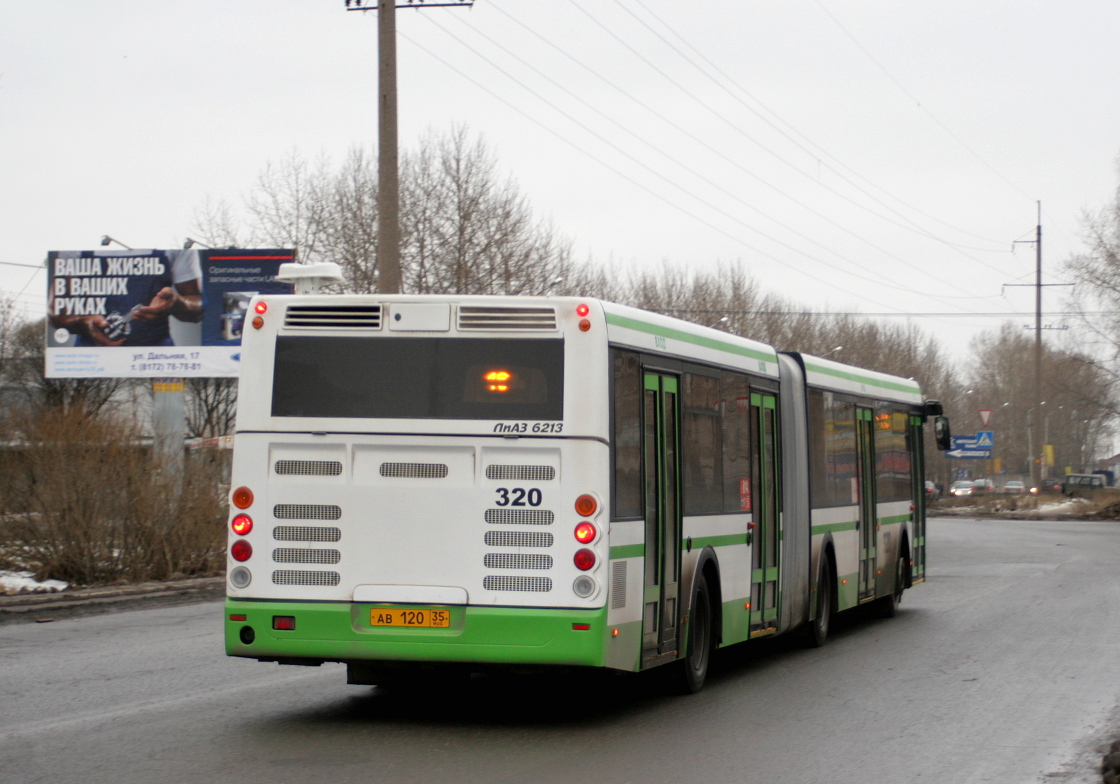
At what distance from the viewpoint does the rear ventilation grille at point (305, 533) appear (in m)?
8.78

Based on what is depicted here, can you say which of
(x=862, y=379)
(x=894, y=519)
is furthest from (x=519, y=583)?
(x=894, y=519)

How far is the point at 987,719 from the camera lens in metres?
9.47

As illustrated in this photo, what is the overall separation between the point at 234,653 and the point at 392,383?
1.92 metres

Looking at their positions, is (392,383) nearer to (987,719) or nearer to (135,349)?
(987,719)

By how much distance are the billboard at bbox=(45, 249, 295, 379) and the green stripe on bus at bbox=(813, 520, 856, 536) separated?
74.0 feet

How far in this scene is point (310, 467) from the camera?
8.89 meters

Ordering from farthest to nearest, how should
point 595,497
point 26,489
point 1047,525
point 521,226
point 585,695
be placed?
1. point 1047,525
2. point 521,226
3. point 26,489
4. point 585,695
5. point 595,497

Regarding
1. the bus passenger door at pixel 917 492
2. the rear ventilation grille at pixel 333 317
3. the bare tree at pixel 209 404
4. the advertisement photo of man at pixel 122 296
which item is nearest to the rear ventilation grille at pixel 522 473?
the rear ventilation grille at pixel 333 317

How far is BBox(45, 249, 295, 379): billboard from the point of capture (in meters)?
35.2

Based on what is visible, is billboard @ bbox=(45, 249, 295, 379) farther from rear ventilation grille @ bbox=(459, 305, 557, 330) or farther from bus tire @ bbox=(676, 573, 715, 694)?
rear ventilation grille @ bbox=(459, 305, 557, 330)

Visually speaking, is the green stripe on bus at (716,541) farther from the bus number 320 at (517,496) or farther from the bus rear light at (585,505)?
the bus number 320 at (517,496)

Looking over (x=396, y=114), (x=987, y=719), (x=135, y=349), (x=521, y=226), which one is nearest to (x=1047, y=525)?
(x=521, y=226)

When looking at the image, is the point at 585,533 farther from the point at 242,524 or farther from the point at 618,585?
the point at 242,524

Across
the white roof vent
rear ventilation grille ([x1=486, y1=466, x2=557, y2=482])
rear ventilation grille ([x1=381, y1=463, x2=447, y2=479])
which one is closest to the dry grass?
the white roof vent
